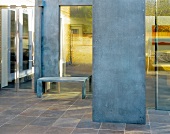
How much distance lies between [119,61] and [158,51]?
6.63 feet

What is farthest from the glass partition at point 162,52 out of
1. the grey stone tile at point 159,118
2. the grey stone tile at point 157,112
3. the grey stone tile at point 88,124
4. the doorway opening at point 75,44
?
the doorway opening at point 75,44

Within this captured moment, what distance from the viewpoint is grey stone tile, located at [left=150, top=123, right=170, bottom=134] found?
5.50 m

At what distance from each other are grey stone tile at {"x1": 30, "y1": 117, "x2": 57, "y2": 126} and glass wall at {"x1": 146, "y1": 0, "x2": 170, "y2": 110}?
279cm

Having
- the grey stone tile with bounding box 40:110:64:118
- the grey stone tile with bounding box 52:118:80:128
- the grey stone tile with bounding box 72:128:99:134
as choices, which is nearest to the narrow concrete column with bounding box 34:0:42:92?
the grey stone tile with bounding box 40:110:64:118

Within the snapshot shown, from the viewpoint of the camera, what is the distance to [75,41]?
9.81m

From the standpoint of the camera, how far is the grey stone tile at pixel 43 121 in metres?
6.00

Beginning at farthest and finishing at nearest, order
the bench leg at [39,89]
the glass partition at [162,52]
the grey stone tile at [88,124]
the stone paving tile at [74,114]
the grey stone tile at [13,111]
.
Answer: the bench leg at [39,89] → the glass partition at [162,52] → the grey stone tile at [13,111] → the stone paving tile at [74,114] → the grey stone tile at [88,124]

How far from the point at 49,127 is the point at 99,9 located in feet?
8.45

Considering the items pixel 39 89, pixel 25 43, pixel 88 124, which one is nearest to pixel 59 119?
pixel 88 124

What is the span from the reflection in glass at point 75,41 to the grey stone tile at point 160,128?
4.10m

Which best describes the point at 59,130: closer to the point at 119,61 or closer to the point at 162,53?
the point at 119,61

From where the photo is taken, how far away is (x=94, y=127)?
5.80 meters

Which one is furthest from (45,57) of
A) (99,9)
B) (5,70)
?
(99,9)

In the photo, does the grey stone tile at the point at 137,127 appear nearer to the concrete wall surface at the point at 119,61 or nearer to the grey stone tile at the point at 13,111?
the concrete wall surface at the point at 119,61
